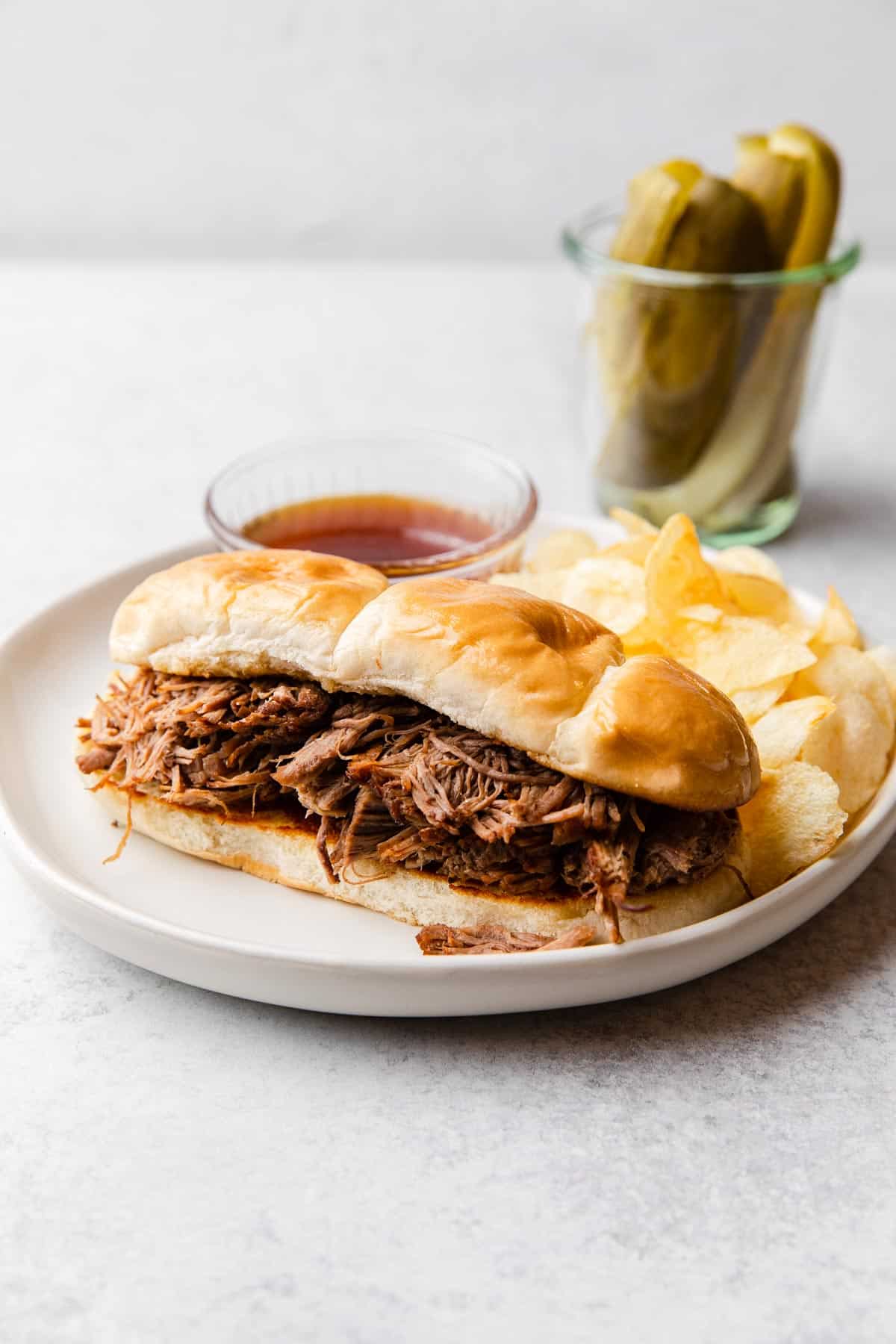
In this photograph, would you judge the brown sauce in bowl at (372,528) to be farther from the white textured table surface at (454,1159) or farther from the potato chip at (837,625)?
the white textured table surface at (454,1159)

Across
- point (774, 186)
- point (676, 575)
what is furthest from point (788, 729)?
point (774, 186)

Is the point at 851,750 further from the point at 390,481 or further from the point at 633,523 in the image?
the point at 390,481

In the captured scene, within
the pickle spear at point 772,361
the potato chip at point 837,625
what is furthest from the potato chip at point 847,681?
A: the pickle spear at point 772,361

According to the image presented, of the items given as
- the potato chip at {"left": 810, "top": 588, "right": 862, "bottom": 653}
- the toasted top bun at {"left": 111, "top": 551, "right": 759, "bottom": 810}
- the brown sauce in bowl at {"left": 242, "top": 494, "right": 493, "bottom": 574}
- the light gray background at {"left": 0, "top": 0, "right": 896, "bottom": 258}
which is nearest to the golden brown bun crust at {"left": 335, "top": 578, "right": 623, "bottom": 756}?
the toasted top bun at {"left": 111, "top": 551, "right": 759, "bottom": 810}

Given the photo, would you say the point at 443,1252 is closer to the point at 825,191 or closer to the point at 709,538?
the point at 709,538

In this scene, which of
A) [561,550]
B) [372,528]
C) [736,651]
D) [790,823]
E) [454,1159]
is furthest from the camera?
[372,528]

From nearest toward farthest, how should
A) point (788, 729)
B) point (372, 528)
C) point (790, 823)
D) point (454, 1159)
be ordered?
point (454, 1159)
point (790, 823)
point (788, 729)
point (372, 528)

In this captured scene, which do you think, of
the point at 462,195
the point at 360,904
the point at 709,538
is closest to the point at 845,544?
the point at 709,538
